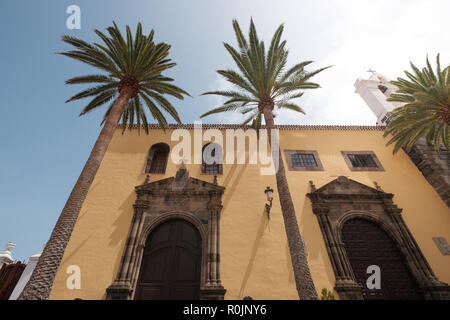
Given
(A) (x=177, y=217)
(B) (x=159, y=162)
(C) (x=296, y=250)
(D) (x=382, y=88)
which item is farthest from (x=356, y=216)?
(D) (x=382, y=88)

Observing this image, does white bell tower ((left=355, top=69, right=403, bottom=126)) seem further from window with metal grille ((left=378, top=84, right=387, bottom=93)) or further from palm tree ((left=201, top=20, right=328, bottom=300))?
palm tree ((left=201, top=20, right=328, bottom=300))

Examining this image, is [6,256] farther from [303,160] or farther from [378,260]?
[378,260]

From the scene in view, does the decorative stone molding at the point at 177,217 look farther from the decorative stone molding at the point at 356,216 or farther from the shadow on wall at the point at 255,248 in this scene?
the decorative stone molding at the point at 356,216

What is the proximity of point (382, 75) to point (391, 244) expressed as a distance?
22.8 m

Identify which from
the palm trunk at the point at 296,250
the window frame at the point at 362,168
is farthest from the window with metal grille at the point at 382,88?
the palm trunk at the point at 296,250

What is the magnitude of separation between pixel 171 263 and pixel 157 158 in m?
5.62

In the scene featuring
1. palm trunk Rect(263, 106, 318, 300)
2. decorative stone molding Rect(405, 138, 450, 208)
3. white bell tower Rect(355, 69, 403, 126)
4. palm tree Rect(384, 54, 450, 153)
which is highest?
white bell tower Rect(355, 69, 403, 126)

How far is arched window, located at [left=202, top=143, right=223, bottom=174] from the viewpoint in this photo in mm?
10602

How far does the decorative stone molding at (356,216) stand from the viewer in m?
7.23

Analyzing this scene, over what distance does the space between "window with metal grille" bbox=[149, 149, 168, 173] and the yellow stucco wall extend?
0.52 metres

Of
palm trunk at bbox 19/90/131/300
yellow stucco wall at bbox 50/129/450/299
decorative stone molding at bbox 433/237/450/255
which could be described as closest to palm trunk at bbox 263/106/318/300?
yellow stucco wall at bbox 50/129/450/299

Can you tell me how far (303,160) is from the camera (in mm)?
11164
